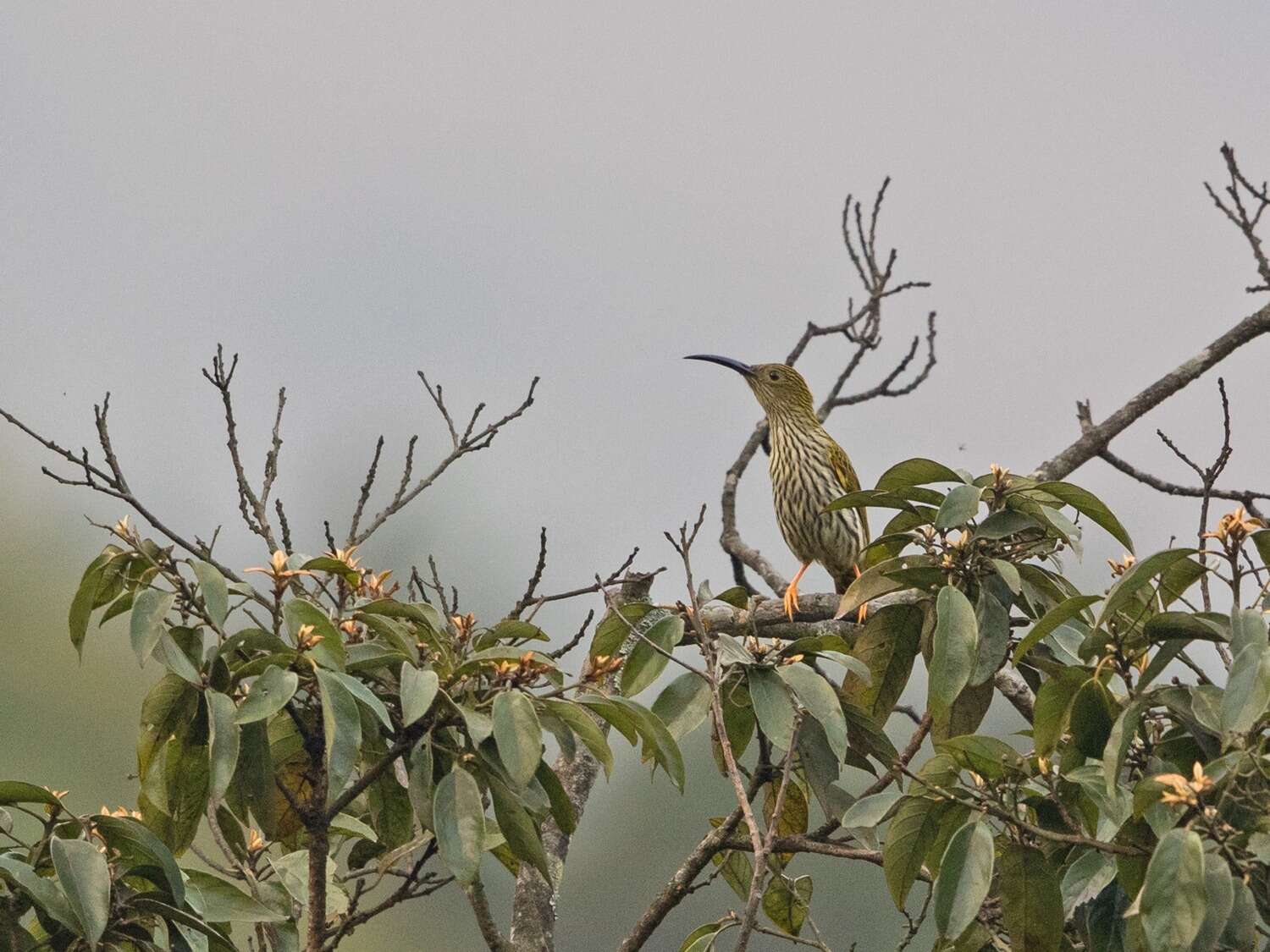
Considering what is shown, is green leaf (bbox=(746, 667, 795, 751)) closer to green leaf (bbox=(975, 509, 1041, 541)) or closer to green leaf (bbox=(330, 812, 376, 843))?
green leaf (bbox=(975, 509, 1041, 541))

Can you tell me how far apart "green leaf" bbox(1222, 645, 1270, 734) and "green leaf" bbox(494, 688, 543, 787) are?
1052 millimetres

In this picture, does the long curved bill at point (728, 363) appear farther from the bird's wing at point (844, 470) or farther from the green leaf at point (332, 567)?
the green leaf at point (332, 567)

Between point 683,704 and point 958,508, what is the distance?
0.65 meters

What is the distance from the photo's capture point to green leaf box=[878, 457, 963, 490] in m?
2.94

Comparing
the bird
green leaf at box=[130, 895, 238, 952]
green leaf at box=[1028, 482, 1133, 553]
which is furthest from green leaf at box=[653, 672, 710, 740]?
the bird

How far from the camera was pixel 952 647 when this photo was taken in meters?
2.72

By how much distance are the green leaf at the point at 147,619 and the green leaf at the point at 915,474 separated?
4.64 ft

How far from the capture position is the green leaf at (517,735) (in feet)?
7.67

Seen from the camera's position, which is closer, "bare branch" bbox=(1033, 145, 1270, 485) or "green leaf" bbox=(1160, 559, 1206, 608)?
"green leaf" bbox=(1160, 559, 1206, 608)

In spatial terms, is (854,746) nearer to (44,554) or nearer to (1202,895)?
(1202,895)

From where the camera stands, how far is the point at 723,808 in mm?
5422

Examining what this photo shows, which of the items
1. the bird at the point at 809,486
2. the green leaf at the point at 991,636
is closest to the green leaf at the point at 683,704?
the green leaf at the point at 991,636

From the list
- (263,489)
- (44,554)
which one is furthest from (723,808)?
(44,554)

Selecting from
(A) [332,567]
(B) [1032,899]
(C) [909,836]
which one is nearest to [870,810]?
(C) [909,836]
